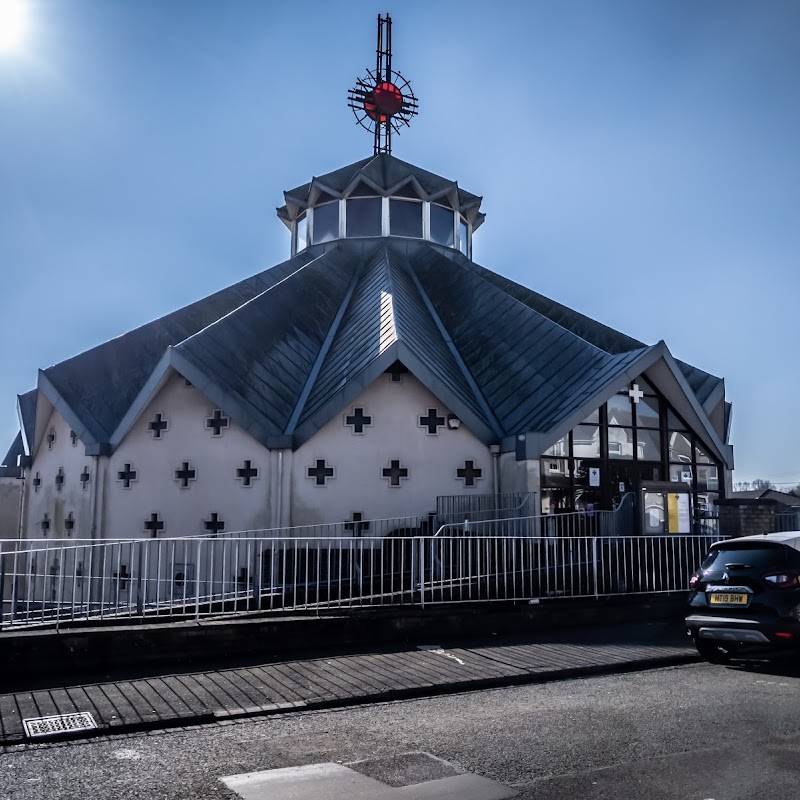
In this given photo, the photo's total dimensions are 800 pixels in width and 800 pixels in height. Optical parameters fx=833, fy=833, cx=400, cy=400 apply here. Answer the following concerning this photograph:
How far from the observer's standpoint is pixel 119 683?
8711mm

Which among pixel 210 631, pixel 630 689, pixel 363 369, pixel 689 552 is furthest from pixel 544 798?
pixel 363 369

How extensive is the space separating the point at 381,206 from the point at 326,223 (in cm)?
222

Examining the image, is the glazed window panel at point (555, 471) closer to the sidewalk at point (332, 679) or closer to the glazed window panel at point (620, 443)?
the glazed window panel at point (620, 443)

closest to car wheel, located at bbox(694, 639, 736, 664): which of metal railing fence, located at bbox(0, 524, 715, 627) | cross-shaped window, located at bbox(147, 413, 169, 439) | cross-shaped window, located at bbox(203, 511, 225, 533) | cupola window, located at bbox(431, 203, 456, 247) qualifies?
metal railing fence, located at bbox(0, 524, 715, 627)

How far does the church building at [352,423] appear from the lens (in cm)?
1830

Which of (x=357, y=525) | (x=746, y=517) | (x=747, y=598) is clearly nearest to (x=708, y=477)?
(x=746, y=517)

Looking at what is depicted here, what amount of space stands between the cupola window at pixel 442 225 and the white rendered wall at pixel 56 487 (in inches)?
560

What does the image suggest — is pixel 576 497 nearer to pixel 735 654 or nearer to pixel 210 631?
pixel 735 654

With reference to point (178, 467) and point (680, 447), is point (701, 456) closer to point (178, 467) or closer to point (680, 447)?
point (680, 447)

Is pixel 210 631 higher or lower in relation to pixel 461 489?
lower

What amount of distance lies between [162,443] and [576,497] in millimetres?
9693

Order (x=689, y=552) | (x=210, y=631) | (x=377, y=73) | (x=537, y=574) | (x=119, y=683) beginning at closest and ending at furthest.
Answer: (x=119, y=683) < (x=210, y=631) < (x=537, y=574) < (x=689, y=552) < (x=377, y=73)

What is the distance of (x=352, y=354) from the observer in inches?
796

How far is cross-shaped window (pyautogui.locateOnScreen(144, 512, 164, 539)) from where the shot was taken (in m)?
18.9
